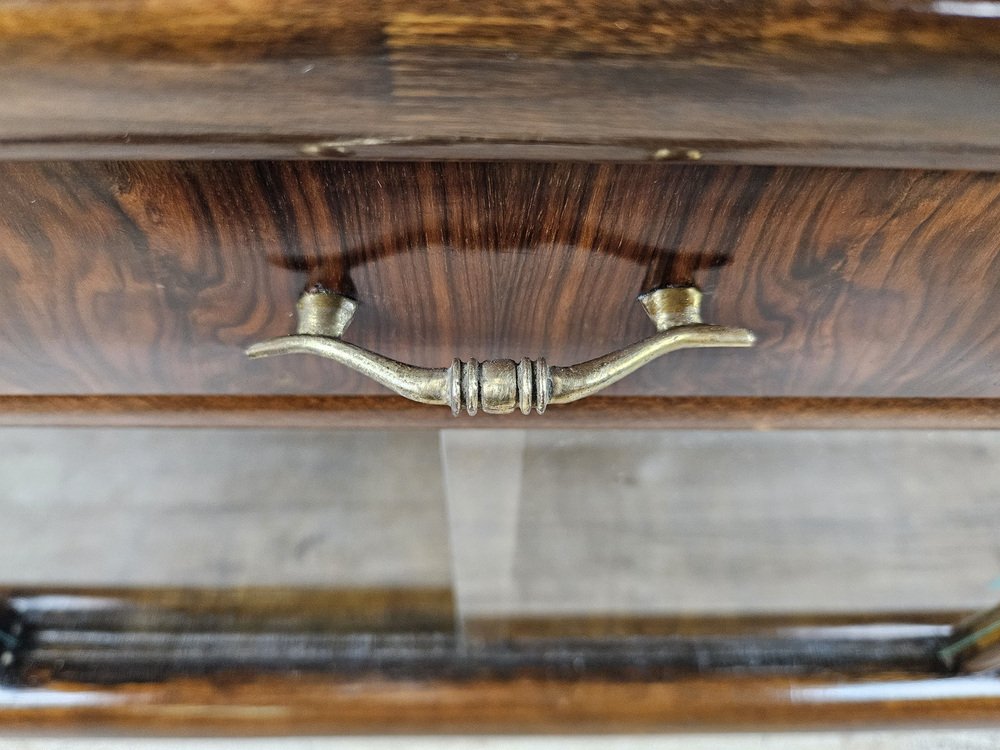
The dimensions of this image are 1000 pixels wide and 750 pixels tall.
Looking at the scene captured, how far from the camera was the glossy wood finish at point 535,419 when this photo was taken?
0.25 m

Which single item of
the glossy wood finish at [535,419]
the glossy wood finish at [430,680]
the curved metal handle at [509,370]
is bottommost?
the glossy wood finish at [430,680]

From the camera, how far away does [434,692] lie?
36 centimetres

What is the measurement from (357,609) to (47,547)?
20 centimetres

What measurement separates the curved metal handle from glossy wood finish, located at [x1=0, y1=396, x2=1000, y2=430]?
65mm

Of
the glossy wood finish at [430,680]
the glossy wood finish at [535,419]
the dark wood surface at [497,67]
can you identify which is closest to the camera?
the dark wood surface at [497,67]

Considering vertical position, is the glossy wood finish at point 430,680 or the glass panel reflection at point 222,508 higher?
the glass panel reflection at point 222,508

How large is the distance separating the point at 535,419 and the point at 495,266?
0.08m

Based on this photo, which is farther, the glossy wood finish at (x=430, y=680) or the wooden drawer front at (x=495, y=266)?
the glossy wood finish at (x=430, y=680)

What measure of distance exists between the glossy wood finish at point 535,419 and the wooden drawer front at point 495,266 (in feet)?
0.03

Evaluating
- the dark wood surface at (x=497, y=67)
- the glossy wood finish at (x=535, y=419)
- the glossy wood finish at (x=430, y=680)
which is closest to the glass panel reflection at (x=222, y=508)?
the glossy wood finish at (x=430, y=680)

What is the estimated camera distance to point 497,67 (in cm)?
12

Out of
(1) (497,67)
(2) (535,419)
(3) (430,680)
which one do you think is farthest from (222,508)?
(1) (497,67)

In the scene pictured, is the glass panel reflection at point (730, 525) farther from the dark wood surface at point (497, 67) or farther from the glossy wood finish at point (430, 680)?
the dark wood surface at point (497, 67)

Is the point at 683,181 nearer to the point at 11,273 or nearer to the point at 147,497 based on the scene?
the point at 11,273
